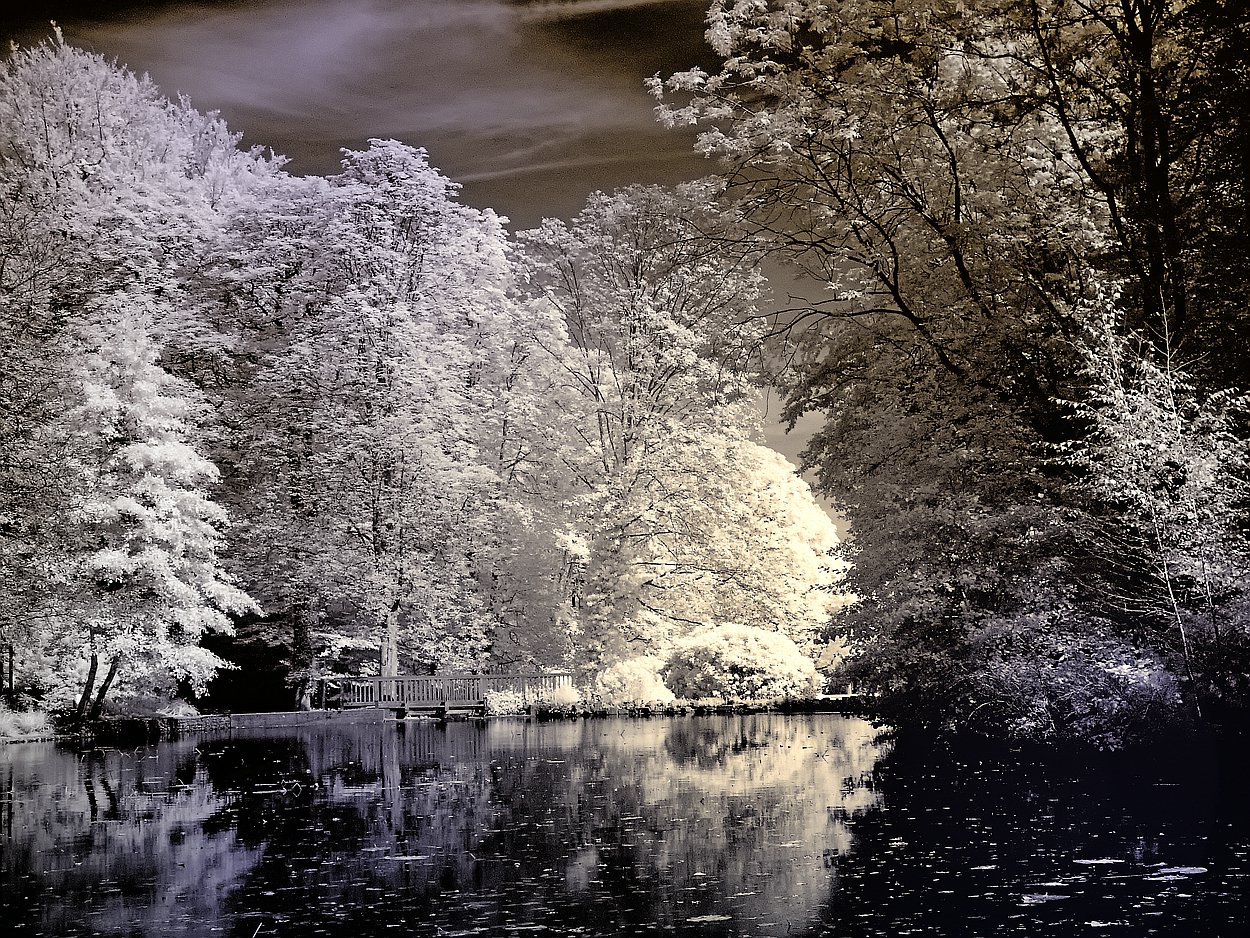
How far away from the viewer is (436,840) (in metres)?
10.7

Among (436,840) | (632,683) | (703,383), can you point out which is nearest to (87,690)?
(632,683)

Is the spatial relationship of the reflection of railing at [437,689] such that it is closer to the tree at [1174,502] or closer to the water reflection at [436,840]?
the water reflection at [436,840]

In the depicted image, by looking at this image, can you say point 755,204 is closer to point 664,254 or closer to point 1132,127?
point 1132,127

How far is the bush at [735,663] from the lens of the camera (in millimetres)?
27266

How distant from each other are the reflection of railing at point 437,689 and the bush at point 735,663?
245 cm

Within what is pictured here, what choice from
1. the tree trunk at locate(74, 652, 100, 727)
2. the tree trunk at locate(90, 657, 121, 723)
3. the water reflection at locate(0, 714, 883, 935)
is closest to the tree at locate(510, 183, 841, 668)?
the water reflection at locate(0, 714, 883, 935)

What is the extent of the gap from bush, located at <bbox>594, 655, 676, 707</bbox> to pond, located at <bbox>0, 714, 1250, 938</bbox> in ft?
31.7

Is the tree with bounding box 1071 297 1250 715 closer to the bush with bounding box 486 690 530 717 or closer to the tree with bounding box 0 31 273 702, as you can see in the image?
the tree with bounding box 0 31 273 702

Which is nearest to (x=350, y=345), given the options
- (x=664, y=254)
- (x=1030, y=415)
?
(x=664, y=254)

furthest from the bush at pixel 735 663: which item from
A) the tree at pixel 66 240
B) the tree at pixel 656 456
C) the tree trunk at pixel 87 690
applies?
the tree at pixel 66 240

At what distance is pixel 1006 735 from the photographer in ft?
49.6

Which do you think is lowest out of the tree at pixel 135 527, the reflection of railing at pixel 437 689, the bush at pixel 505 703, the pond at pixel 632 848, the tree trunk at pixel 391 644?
the pond at pixel 632 848

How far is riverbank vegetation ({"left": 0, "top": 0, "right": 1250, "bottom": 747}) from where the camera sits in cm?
1408

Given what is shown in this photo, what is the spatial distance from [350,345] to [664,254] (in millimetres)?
6694
